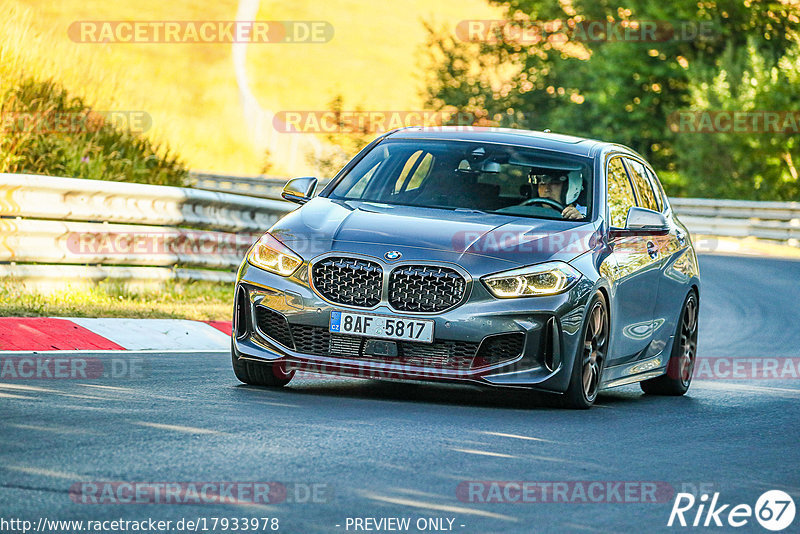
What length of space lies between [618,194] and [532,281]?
196 cm

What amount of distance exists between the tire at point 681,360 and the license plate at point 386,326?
319 cm

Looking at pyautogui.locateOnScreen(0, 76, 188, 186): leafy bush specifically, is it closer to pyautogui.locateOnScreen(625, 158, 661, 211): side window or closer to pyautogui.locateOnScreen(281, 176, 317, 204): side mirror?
pyautogui.locateOnScreen(281, 176, 317, 204): side mirror

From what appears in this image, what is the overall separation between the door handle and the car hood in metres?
1.03

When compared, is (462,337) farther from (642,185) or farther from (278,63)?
(278,63)

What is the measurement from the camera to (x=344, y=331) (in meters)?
8.40

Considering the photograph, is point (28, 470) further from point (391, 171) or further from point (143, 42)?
point (143, 42)

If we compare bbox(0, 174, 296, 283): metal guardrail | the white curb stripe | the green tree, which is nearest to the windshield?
the white curb stripe

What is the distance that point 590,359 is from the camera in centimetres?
891

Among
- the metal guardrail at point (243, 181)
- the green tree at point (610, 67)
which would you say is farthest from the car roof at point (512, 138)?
the green tree at point (610, 67)

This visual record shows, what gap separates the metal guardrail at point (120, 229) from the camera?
40.4ft

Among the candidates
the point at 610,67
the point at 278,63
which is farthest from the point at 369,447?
the point at 278,63

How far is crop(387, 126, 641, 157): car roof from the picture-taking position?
10016 millimetres

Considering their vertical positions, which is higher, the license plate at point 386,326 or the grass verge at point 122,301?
the license plate at point 386,326

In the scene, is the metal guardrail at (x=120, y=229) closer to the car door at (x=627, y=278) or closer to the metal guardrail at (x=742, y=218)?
the car door at (x=627, y=278)
